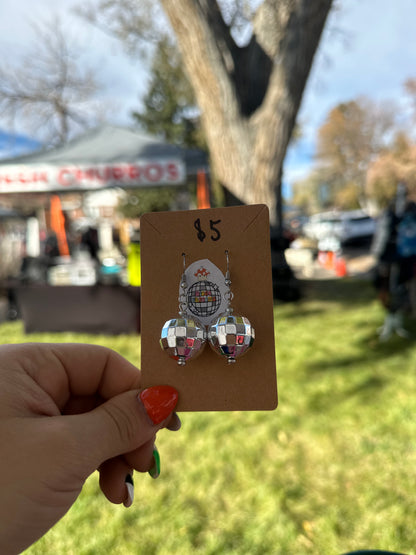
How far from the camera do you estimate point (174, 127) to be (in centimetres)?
2144

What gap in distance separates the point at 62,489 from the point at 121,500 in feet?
0.67

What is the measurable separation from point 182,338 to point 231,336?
0.09 metres

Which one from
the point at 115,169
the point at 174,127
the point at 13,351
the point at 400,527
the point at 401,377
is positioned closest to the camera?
the point at 13,351

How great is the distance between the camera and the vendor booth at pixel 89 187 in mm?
4930

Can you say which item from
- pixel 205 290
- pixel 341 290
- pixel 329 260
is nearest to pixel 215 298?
pixel 205 290

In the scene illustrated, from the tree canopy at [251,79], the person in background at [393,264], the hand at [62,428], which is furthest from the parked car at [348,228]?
the hand at [62,428]

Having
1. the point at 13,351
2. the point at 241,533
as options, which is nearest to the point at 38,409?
the point at 13,351

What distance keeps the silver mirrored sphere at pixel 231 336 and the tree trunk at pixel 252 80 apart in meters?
3.10

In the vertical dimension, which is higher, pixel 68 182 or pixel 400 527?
pixel 68 182

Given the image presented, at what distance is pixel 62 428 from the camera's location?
71 cm

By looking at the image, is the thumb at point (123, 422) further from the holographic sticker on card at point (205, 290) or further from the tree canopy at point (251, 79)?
the tree canopy at point (251, 79)

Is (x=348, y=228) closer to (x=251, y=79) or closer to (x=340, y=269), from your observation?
(x=340, y=269)

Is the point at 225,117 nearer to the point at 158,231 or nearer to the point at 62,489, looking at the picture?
the point at 158,231

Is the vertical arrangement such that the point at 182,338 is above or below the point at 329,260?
above
